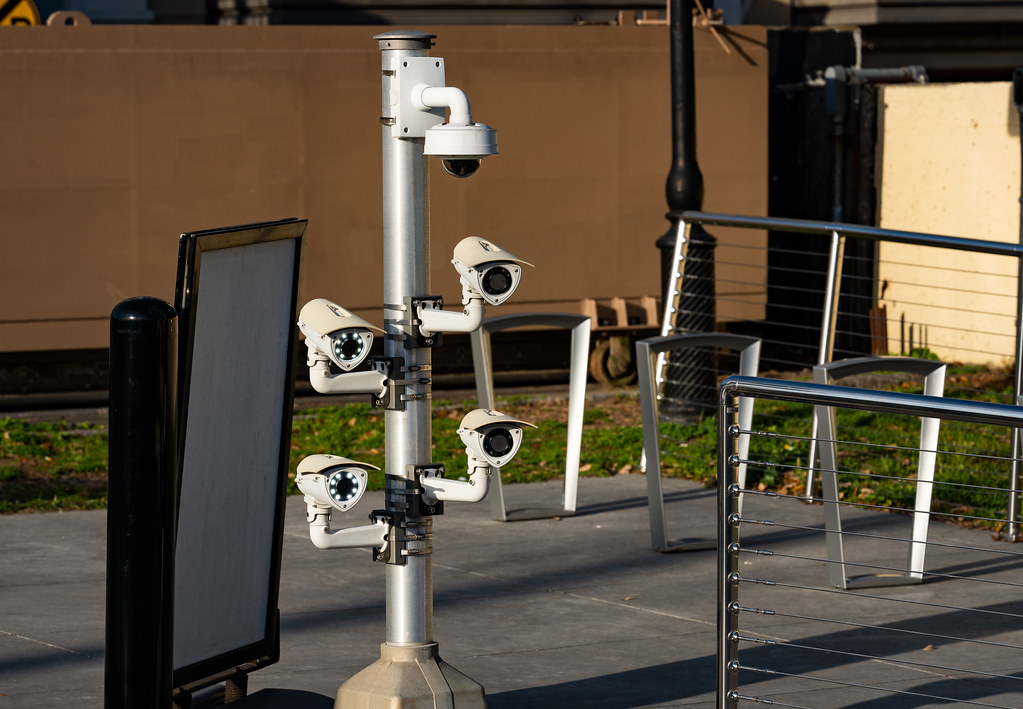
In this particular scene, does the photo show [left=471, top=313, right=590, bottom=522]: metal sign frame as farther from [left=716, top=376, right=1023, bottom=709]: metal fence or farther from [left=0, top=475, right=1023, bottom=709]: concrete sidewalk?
[left=716, top=376, right=1023, bottom=709]: metal fence

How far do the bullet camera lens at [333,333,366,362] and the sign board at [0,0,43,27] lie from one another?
32.0 ft

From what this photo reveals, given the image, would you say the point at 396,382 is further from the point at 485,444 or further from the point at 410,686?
the point at 410,686

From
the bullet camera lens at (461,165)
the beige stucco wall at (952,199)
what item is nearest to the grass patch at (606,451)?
the beige stucco wall at (952,199)

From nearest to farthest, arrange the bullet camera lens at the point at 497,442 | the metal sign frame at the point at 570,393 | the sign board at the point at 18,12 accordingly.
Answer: the bullet camera lens at the point at 497,442
the metal sign frame at the point at 570,393
the sign board at the point at 18,12

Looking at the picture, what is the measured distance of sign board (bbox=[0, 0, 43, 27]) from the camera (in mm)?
13078

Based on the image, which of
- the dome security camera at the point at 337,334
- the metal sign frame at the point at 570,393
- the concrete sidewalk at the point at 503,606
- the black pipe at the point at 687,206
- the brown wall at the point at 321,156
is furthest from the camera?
the brown wall at the point at 321,156

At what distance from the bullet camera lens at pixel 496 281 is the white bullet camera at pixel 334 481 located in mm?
623

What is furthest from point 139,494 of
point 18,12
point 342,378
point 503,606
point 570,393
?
point 18,12

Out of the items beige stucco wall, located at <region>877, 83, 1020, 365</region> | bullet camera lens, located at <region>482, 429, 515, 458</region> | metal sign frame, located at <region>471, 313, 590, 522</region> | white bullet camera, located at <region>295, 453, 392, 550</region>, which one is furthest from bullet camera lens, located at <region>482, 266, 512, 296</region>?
beige stucco wall, located at <region>877, 83, 1020, 365</region>

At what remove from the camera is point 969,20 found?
17688 mm

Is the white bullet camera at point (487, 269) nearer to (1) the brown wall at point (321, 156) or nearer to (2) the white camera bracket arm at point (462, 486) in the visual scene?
(2) the white camera bracket arm at point (462, 486)

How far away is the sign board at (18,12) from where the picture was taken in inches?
515

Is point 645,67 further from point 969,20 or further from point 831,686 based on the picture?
point 831,686

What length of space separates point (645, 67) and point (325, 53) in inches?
107
